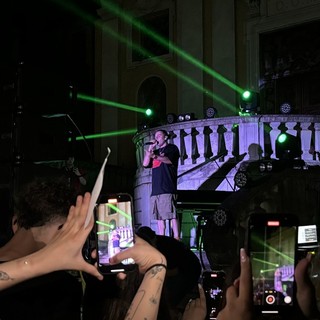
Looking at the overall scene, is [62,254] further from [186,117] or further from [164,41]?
[164,41]

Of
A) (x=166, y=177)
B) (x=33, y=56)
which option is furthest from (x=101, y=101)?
(x=33, y=56)

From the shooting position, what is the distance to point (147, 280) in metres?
1.89

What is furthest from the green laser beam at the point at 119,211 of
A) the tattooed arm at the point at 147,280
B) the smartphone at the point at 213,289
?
the smartphone at the point at 213,289

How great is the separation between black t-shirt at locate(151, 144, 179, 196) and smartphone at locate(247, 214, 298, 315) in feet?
20.7

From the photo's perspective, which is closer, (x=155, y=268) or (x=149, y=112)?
(x=155, y=268)

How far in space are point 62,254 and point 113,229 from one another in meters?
0.36

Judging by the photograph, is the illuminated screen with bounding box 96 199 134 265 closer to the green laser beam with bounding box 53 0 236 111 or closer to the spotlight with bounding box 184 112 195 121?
the spotlight with bounding box 184 112 195 121

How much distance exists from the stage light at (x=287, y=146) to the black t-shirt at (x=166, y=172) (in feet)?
9.52

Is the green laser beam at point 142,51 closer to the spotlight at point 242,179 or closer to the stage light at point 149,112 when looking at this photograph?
the stage light at point 149,112

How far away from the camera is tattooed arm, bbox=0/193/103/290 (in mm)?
1615

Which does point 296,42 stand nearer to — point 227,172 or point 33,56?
point 227,172

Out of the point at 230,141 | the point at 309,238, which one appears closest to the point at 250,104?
the point at 230,141

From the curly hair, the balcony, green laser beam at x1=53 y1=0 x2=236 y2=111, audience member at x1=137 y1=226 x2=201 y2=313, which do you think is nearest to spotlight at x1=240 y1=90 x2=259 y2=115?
the balcony

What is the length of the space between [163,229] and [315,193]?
2373 millimetres
